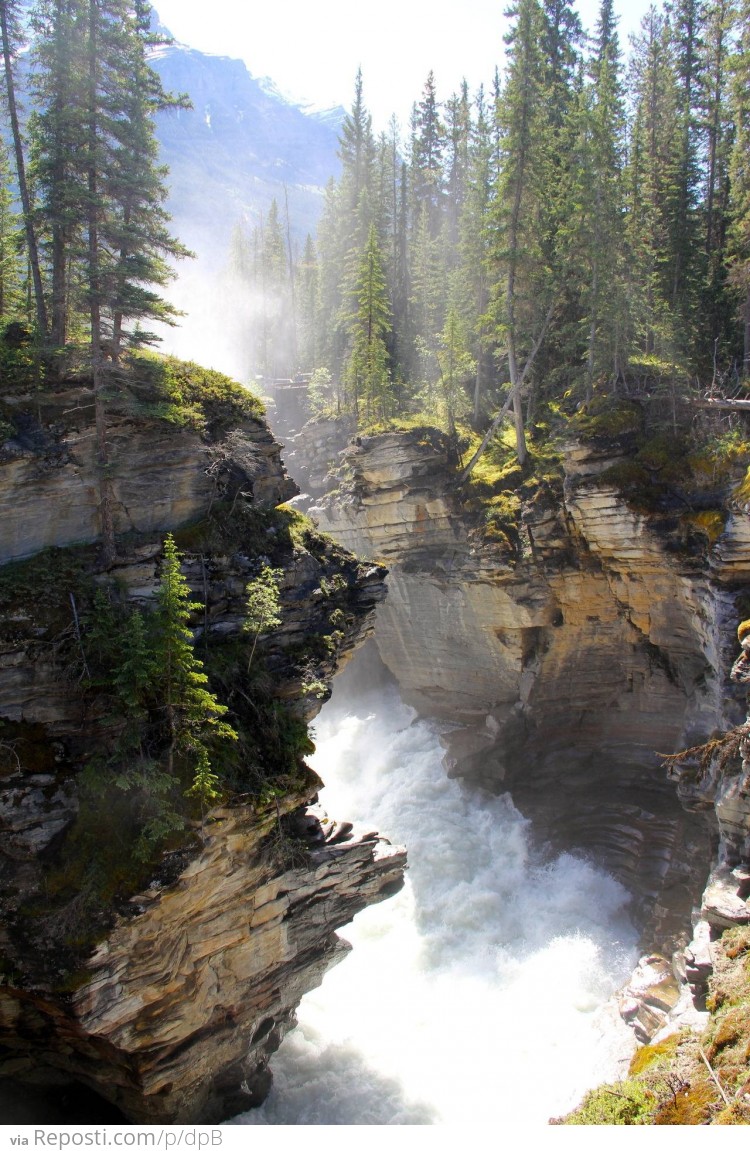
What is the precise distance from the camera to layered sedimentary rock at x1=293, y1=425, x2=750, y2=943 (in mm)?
21547

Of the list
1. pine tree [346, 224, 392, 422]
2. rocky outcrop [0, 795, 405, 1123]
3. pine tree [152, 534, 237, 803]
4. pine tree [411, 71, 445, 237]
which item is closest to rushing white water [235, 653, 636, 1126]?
rocky outcrop [0, 795, 405, 1123]

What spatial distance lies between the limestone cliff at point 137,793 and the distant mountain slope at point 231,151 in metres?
98.8

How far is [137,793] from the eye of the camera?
532 inches

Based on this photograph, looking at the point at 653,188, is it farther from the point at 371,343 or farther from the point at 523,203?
the point at 371,343

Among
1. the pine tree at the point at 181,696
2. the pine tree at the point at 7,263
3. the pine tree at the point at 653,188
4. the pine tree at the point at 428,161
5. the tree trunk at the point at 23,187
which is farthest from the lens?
the pine tree at the point at 428,161

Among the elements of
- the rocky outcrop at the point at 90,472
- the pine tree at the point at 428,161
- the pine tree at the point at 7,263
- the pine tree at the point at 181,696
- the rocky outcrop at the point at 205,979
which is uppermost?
the pine tree at the point at 428,161

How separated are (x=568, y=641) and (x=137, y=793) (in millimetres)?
17116

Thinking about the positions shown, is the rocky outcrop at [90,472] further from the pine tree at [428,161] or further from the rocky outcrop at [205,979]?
the pine tree at [428,161]

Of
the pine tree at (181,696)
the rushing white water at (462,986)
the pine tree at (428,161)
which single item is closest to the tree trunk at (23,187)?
the pine tree at (181,696)

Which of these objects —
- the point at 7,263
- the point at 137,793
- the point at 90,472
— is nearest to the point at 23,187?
the point at 7,263

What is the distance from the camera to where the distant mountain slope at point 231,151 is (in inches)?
4624

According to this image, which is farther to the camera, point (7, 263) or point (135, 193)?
point (7, 263)

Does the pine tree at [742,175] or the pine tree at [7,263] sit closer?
the pine tree at [7,263]

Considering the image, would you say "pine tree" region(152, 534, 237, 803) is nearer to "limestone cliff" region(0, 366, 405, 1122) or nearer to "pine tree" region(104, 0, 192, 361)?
"limestone cliff" region(0, 366, 405, 1122)
